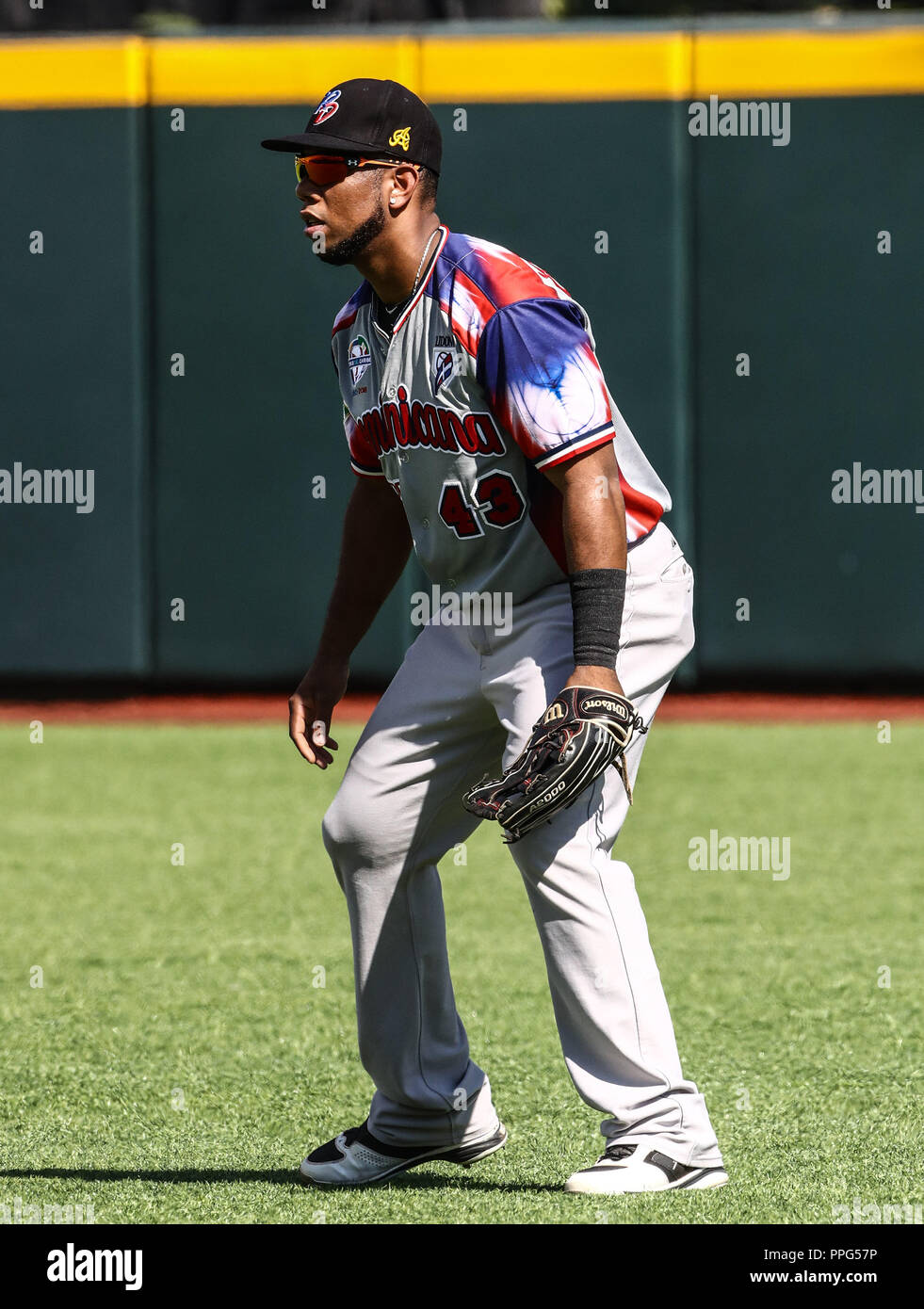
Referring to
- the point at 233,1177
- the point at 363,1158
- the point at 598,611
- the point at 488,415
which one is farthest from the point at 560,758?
the point at 233,1177

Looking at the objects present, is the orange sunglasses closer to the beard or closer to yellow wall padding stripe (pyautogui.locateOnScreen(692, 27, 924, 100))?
the beard

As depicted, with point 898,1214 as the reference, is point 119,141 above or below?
above

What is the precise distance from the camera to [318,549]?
10672 millimetres

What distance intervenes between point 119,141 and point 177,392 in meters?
1.43

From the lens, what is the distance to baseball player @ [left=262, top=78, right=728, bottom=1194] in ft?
10.4

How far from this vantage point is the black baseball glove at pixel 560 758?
3.11 m

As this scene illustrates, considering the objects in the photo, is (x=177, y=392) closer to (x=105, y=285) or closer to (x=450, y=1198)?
(x=105, y=285)

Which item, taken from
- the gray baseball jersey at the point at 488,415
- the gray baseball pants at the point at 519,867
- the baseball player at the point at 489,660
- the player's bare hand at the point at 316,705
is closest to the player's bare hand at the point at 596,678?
the baseball player at the point at 489,660

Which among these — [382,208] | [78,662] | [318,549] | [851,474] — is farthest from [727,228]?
[382,208]

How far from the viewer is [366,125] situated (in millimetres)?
3312

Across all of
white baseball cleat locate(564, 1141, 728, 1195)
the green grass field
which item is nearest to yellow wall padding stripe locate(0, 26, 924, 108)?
the green grass field

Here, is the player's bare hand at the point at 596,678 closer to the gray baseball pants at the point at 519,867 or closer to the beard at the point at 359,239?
the gray baseball pants at the point at 519,867

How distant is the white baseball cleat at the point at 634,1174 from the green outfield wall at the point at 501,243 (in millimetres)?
7206

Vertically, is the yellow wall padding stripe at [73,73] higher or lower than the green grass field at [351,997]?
higher
